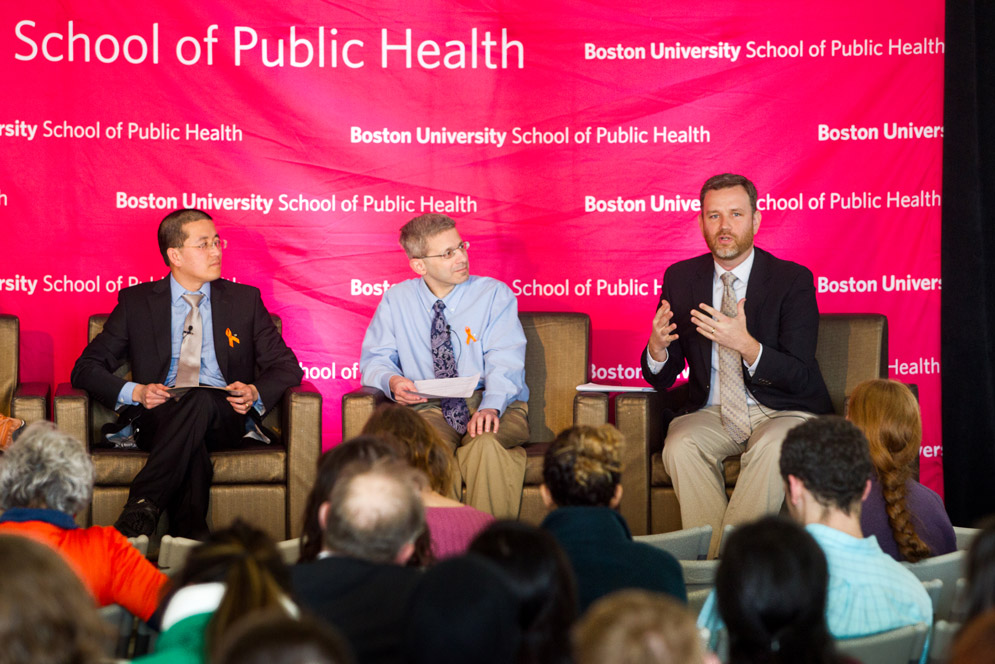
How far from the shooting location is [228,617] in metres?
1.51

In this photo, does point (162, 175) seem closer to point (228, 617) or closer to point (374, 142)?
point (374, 142)

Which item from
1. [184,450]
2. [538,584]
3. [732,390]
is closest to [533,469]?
[732,390]

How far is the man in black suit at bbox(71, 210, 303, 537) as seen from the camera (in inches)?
160

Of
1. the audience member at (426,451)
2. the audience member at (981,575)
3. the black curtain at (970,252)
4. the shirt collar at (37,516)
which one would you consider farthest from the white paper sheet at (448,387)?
the audience member at (981,575)

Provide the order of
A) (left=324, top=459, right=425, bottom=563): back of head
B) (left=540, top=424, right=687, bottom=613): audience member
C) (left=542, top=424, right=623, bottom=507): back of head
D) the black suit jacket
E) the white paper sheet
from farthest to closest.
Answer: the black suit jacket < the white paper sheet < (left=542, top=424, right=623, bottom=507): back of head < (left=540, top=424, right=687, bottom=613): audience member < (left=324, top=459, right=425, bottom=563): back of head

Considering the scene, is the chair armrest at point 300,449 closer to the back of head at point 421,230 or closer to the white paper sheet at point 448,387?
the white paper sheet at point 448,387

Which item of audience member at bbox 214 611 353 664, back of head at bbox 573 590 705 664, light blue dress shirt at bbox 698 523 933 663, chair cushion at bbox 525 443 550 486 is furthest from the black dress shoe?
back of head at bbox 573 590 705 664

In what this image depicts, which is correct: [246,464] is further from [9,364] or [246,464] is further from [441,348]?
[9,364]

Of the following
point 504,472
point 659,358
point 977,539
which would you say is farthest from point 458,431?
point 977,539

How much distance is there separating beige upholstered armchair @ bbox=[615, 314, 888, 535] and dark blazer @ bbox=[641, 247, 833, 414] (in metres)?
0.16

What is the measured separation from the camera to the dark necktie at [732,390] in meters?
4.13

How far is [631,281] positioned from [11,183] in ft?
9.07

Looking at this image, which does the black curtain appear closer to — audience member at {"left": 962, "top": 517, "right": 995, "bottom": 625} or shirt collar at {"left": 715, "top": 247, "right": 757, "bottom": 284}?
shirt collar at {"left": 715, "top": 247, "right": 757, "bottom": 284}

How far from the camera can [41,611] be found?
138cm
